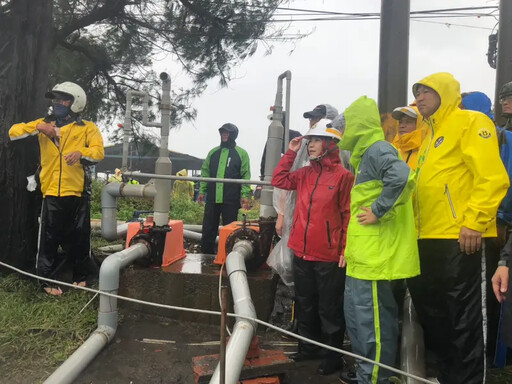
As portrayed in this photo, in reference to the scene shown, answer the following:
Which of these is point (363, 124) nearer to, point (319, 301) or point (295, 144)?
point (295, 144)

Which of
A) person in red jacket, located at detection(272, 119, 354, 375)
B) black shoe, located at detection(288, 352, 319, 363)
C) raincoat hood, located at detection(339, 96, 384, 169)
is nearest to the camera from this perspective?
raincoat hood, located at detection(339, 96, 384, 169)

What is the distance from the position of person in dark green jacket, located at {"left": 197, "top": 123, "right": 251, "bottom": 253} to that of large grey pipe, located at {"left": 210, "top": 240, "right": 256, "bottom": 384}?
1.68 m

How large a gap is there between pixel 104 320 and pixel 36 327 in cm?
56

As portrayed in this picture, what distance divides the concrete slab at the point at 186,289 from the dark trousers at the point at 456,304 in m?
1.70

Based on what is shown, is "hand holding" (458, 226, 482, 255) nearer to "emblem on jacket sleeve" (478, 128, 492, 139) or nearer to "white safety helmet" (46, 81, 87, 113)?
"emblem on jacket sleeve" (478, 128, 492, 139)

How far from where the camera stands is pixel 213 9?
576 cm

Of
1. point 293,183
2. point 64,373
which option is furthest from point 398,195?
point 64,373

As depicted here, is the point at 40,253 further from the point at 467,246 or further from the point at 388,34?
the point at 388,34

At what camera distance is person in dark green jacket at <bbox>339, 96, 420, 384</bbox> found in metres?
2.42

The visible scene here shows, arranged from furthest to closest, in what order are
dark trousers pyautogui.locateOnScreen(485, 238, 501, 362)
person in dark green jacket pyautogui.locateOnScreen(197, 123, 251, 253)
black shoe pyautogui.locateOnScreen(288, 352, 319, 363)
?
person in dark green jacket pyautogui.locateOnScreen(197, 123, 251, 253)
black shoe pyautogui.locateOnScreen(288, 352, 319, 363)
dark trousers pyautogui.locateOnScreen(485, 238, 501, 362)

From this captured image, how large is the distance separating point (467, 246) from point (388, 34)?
2.93 metres

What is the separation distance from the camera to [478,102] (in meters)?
3.08

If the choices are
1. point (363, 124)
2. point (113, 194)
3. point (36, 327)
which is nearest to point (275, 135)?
point (363, 124)

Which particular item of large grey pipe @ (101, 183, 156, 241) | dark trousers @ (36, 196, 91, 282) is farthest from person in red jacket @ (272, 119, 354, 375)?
dark trousers @ (36, 196, 91, 282)
